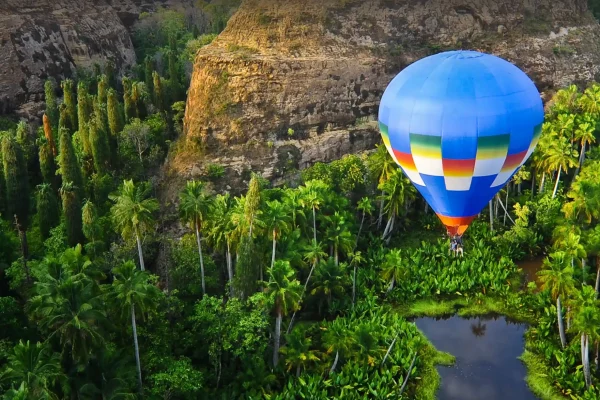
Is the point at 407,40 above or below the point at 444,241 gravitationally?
above

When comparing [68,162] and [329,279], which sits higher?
[68,162]

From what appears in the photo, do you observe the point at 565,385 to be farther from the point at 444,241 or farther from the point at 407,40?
the point at 407,40

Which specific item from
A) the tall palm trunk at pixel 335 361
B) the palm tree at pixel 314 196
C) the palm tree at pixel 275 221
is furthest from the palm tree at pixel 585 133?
the tall palm trunk at pixel 335 361

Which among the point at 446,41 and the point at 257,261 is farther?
the point at 446,41

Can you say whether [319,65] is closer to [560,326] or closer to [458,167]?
[458,167]

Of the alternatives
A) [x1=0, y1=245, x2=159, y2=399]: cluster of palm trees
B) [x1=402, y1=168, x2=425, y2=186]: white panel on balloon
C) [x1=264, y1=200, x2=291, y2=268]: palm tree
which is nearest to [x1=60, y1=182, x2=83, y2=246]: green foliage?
[x1=0, y1=245, x2=159, y2=399]: cluster of palm trees

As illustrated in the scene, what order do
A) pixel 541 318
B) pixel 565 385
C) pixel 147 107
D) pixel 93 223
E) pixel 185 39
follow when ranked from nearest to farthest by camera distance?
1. pixel 565 385
2. pixel 541 318
3. pixel 93 223
4. pixel 147 107
5. pixel 185 39

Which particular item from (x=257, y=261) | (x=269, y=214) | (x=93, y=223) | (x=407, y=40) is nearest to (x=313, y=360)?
(x=257, y=261)

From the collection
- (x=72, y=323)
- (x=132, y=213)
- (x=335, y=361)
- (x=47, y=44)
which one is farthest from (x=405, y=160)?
(x=47, y=44)
